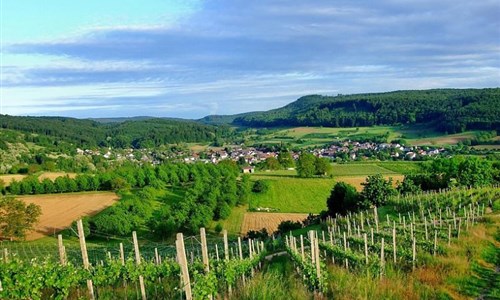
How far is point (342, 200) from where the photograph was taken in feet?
170

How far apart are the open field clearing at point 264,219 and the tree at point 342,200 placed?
17.9 ft

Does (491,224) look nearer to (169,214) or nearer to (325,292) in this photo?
Result: (325,292)

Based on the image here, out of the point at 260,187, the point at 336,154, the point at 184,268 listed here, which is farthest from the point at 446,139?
the point at 184,268

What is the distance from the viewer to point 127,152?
185 m

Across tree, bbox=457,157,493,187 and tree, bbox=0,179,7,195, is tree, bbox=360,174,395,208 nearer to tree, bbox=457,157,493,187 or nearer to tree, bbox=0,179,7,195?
tree, bbox=457,157,493,187

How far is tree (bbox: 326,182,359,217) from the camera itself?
163 ft

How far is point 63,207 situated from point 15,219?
1921 cm

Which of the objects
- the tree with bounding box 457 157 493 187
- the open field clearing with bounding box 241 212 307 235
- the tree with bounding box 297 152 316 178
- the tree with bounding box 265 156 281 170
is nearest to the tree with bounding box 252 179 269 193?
the tree with bounding box 297 152 316 178

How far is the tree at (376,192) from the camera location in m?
45.3

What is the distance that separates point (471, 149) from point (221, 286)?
116 metres

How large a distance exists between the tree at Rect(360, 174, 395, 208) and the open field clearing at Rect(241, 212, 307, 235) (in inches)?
450

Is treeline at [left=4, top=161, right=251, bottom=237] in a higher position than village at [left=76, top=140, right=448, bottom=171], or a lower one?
higher

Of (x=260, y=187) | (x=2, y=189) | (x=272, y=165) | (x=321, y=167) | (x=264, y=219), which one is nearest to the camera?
(x=264, y=219)

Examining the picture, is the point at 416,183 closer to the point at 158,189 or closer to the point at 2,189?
the point at 158,189
